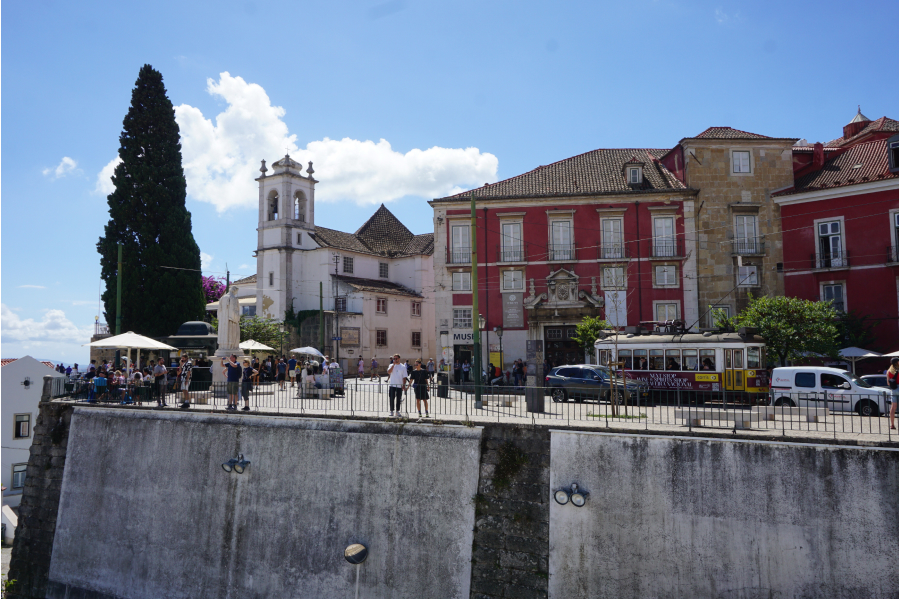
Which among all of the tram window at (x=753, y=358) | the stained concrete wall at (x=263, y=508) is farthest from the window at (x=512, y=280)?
the stained concrete wall at (x=263, y=508)

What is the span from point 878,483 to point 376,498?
362 inches

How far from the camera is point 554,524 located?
1192cm

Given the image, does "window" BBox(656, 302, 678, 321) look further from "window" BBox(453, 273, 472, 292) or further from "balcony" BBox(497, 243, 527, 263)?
"window" BBox(453, 273, 472, 292)

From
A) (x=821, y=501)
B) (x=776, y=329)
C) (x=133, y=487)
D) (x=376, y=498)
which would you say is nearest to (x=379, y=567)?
(x=376, y=498)

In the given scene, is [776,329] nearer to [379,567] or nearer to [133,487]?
[379,567]

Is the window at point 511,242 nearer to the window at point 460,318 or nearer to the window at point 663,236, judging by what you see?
the window at point 460,318

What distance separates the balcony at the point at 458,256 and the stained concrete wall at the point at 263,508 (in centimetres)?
1874

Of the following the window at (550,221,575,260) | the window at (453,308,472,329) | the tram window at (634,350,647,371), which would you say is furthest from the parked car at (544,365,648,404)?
the window at (550,221,575,260)

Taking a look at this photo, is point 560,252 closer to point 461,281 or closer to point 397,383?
point 461,281

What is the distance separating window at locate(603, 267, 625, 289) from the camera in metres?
31.5

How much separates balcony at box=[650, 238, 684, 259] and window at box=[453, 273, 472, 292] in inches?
366

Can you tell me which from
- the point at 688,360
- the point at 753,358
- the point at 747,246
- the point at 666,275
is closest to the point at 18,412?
the point at 688,360

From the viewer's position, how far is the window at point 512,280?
32.2 metres

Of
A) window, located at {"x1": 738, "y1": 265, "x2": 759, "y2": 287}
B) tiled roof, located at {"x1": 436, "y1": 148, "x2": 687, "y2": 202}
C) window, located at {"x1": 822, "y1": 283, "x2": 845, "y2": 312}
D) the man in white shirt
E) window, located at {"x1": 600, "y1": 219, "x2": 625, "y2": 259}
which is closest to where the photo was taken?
the man in white shirt
